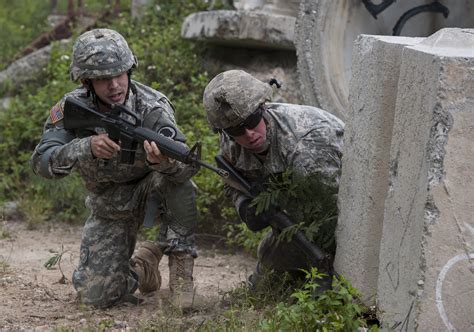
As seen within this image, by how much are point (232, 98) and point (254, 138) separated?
0.75ft

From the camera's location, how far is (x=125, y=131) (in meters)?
4.64

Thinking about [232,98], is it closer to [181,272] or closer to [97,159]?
[97,159]

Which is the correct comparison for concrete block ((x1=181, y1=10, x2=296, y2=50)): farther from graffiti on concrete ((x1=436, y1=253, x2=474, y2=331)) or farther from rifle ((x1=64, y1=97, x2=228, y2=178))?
graffiti on concrete ((x1=436, y1=253, x2=474, y2=331))

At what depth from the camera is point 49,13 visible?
11336 mm

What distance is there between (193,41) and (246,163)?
4.03 meters

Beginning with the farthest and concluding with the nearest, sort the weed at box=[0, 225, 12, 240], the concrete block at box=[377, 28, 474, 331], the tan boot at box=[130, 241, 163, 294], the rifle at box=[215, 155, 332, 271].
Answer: the weed at box=[0, 225, 12, 240]
the tan boot at box=[130, 241, 163, 294]
the rifle at box=[215, 155, 332, 271]
the concrete block at box=[377, 28, 474, 331]

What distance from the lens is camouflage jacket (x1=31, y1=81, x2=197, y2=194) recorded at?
15.7ft

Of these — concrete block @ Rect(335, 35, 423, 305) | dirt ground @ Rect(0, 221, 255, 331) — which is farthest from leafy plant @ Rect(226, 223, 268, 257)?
concrete block @ Rect(335, 35, 423, 305)

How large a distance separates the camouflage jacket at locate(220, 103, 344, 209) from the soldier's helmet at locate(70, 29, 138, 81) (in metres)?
0.63

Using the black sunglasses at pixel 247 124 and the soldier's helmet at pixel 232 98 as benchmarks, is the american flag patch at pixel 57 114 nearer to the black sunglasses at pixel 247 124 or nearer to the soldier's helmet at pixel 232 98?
the soldier's helmet at pixel 232 98

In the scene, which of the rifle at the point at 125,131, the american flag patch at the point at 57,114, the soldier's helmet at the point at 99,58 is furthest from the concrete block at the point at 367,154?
the american flag patch at the point at 57,114

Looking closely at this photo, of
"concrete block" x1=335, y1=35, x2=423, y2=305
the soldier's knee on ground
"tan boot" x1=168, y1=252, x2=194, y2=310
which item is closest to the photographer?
"concrete block" x1=335, y1=35, x2=423, y2=305

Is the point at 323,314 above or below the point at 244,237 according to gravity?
above

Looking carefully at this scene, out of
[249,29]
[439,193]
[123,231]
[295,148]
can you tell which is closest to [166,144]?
[295,148]
